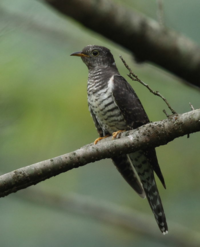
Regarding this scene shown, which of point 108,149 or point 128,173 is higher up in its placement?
point 108,149

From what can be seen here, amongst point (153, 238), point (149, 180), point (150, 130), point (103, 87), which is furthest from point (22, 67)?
point (153, 238)

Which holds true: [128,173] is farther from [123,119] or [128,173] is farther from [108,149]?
[108,149]

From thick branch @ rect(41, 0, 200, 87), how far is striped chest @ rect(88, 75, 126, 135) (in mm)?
413

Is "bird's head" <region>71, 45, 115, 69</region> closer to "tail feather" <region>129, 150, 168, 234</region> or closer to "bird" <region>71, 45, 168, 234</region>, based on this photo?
"bird" <region>71, 45, 168, 234</region>

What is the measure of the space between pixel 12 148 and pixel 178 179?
6.76 ft

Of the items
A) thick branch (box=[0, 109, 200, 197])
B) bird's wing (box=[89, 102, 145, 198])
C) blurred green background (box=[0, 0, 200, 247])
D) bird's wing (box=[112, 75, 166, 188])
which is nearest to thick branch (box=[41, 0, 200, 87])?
bird's wing (box=[112, 75, 166, 188])

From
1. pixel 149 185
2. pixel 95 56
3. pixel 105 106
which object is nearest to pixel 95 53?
pixel 95 56

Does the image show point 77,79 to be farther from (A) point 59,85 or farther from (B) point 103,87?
(B) point 103,87

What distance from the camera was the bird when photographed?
3588 mm

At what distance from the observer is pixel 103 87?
12.4 ft

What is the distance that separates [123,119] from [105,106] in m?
0.19

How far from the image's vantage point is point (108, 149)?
2633 mm

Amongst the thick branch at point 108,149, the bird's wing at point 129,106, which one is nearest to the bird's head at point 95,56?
the bird's wing at point 129,106

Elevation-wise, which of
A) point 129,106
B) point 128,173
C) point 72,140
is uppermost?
point 129,106
